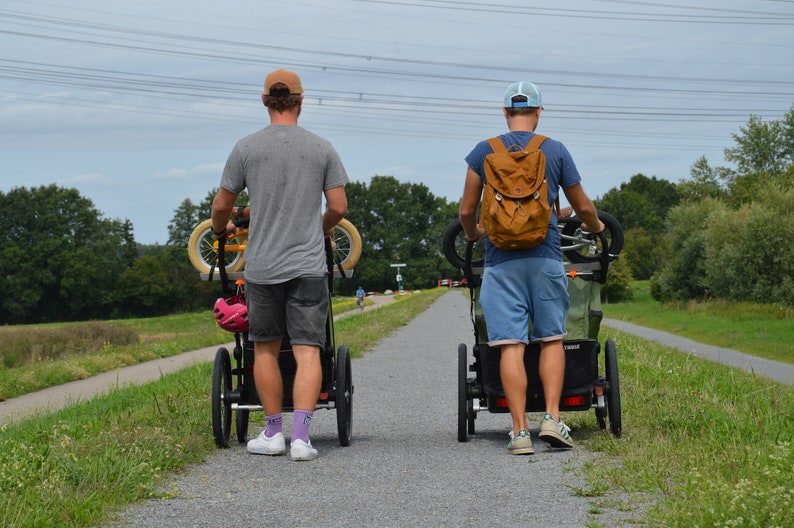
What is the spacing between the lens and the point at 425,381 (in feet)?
38.2

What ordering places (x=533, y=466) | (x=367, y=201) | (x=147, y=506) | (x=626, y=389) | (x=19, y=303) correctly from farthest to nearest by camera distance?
(x=367, y=201) < (x=19, y=303) < (x=626, y=389) < (x=533, y=466) < (x=147, y=506)

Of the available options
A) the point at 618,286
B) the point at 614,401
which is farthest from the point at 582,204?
the point at 618,286

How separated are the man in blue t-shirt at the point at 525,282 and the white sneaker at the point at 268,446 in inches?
52.8

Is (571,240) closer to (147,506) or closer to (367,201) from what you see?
(147,506)

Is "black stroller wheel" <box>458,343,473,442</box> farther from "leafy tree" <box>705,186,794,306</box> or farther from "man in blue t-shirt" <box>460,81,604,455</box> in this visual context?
"leafy tree" <box>705,186,794,306</box>

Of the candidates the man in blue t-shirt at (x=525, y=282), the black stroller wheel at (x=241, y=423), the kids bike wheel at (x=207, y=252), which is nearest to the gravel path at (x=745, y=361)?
the man in blue t-shirt at (x=525, y=282)

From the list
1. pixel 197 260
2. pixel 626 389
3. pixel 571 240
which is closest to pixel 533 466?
pixel 571 240

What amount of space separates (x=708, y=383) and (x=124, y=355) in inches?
672

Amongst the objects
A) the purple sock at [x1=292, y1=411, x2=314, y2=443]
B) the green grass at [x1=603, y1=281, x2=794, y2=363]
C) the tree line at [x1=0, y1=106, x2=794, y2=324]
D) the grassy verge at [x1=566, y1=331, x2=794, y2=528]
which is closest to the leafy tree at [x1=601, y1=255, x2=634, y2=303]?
the tree line at [x1=0, y1=106, x2=794, y2=324]

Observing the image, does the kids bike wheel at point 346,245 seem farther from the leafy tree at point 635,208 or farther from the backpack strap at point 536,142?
the leafy tree at point 635,208

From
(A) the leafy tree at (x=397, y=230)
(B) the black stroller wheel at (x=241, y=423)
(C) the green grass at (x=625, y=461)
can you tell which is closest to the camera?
(C) the green grass at (x=625, y=461)

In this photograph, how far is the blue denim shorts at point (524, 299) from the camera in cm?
610

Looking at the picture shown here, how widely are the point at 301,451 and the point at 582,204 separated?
2179 millimetres

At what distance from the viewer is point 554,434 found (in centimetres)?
593
